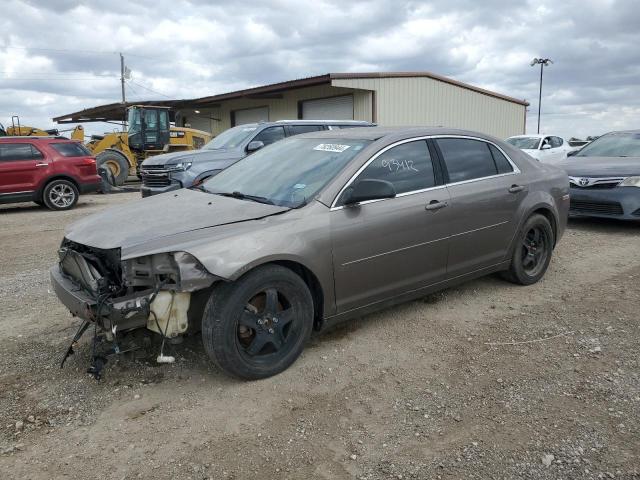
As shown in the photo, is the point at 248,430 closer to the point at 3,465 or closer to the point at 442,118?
the point at 3,465

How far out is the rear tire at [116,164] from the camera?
55.3 ft

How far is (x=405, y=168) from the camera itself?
166 inches

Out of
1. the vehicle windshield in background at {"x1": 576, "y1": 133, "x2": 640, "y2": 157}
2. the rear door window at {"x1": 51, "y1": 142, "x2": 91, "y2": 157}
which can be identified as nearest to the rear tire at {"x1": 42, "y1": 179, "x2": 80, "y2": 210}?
the rear door window at {"x1": 51, "y1": 142, "x2": 91, "y2": 157}

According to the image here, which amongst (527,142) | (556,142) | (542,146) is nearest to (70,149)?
(527,142)

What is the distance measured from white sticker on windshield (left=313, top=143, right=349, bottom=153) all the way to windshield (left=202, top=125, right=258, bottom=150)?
259 inches

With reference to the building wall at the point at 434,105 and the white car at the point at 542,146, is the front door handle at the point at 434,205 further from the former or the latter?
the building wall at the point at 434,105

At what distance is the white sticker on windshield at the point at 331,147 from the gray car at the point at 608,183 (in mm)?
5520

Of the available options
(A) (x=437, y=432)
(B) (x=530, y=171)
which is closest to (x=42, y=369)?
(A) (x=437, y=432)

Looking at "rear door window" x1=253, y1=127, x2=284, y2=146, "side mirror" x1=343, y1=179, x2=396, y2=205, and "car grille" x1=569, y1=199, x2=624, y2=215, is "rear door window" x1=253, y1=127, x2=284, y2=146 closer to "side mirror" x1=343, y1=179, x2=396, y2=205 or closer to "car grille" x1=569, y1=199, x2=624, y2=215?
"car grille" x1=569, y1=199, x2=624, y2=215

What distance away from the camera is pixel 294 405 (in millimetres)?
3158

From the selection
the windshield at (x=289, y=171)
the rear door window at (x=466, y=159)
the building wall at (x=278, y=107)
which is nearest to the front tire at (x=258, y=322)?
the windshield at (x=289, y=171)

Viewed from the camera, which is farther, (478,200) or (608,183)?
(608,183)

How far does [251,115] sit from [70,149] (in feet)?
50.3

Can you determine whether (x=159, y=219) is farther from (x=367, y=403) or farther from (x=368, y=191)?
(x=367, y=403)
